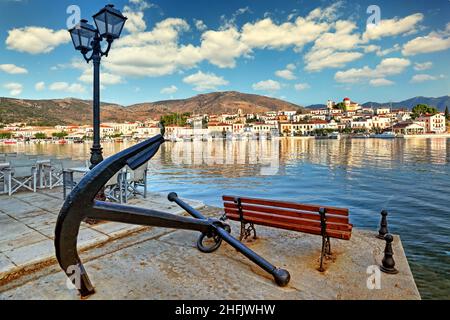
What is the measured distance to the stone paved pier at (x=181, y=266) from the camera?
304cm

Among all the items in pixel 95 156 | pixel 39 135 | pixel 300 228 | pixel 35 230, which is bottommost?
pixel 35 230

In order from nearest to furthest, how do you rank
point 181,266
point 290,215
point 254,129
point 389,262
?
point 389,262
point 181,266
point 290,215
point 254,129

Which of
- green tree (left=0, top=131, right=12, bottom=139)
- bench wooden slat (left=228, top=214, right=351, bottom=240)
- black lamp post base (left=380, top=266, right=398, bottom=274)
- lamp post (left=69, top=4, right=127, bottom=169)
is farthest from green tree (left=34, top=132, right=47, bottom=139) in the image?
black lamp post base (left=380, top=266, right=398, bottom=274)

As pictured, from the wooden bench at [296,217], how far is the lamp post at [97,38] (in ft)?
8.88

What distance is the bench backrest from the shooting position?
3.65 metres

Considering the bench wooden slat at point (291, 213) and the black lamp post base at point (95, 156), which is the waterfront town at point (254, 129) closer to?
the black lamp post base at point (95, 156)

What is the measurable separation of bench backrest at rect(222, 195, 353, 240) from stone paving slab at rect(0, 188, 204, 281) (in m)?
1.87

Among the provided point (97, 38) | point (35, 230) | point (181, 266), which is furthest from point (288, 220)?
point (97, 38)

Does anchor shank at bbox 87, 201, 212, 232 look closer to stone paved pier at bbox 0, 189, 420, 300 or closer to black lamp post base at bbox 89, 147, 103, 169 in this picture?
stone paved pier at bbox 0, 189, 420, 300

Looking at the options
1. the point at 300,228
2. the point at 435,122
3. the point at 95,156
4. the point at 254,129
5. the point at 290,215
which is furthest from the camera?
the point at 254,129

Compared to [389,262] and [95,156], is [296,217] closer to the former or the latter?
[389,262]

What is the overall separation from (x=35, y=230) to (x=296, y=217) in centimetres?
430

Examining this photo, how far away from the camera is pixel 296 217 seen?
3.96 metres
